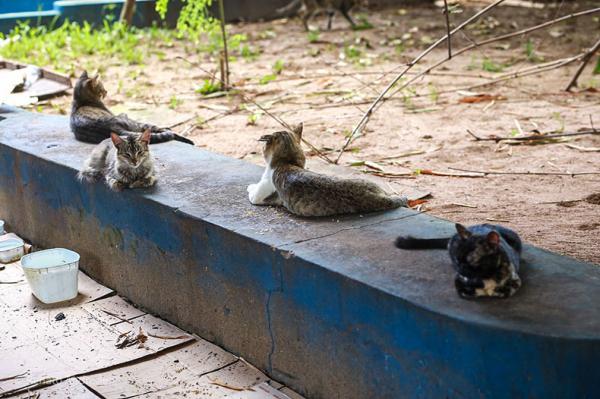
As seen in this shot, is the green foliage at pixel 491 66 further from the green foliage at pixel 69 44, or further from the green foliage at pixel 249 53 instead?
the green foliage at pixel 69 44

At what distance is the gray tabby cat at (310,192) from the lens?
471cm

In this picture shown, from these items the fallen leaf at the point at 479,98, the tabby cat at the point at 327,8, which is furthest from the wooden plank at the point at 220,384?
the tabby cat at the point at 327,8

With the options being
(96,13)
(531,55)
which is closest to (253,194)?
(531,55)

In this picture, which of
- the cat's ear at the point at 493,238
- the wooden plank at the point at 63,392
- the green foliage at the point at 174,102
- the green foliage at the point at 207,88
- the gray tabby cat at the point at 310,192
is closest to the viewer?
the cat's ear at the point at 493,238

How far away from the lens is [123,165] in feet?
18.0

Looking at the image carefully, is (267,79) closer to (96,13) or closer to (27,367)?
(96,13)

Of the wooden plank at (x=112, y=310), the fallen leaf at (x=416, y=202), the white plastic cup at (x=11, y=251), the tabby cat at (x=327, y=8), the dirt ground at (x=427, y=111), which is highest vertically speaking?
the tabby cat at (x=327, y=8)

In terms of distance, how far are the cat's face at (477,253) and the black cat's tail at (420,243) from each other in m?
0.48

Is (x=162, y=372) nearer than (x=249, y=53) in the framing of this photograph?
Yes

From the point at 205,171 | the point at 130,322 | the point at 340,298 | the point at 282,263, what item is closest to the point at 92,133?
the point at 205,171

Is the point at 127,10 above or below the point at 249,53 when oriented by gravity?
above

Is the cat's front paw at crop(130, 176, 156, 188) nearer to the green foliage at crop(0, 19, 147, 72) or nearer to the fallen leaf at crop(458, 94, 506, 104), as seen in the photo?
the fallen leaf at crop(458, 94, 506, 104)

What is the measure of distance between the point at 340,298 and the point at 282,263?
0.44 meters

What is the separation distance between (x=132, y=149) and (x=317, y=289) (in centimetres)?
198
